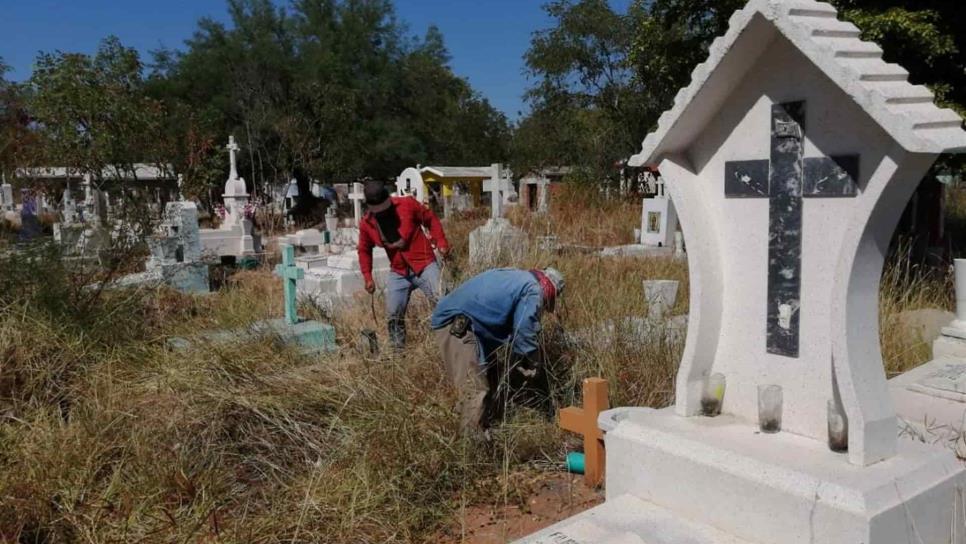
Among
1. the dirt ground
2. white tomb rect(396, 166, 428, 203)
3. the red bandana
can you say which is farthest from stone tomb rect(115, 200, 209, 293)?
the dirt ground

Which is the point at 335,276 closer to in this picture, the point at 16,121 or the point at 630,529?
the point at 630,529

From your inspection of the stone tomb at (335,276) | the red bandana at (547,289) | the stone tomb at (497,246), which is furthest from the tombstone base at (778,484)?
the stone tomb at (335,276)

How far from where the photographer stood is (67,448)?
3.71 metres

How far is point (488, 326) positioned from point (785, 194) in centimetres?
217

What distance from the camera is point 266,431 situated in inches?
162

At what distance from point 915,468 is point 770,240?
83 cm

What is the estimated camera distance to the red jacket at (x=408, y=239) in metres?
6.24

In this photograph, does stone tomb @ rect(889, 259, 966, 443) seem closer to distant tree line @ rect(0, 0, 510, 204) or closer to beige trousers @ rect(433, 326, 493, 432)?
beige trousers @ rect(433, 326, 493, 432)

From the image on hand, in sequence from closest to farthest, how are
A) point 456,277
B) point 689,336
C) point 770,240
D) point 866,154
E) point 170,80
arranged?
1. point 866,154
2. point 770,240
3. point 689,336
4. point 456,277
5. point 170,80

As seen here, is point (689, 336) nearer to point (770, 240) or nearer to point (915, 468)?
point (770, 240)

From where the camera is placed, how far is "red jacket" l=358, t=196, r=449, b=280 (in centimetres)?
624

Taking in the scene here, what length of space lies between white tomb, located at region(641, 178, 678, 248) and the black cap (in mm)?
6823

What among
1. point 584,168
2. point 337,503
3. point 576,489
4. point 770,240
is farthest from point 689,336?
point 584,168

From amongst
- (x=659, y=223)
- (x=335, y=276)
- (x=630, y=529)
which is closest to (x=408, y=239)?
(x=335, y=276)
